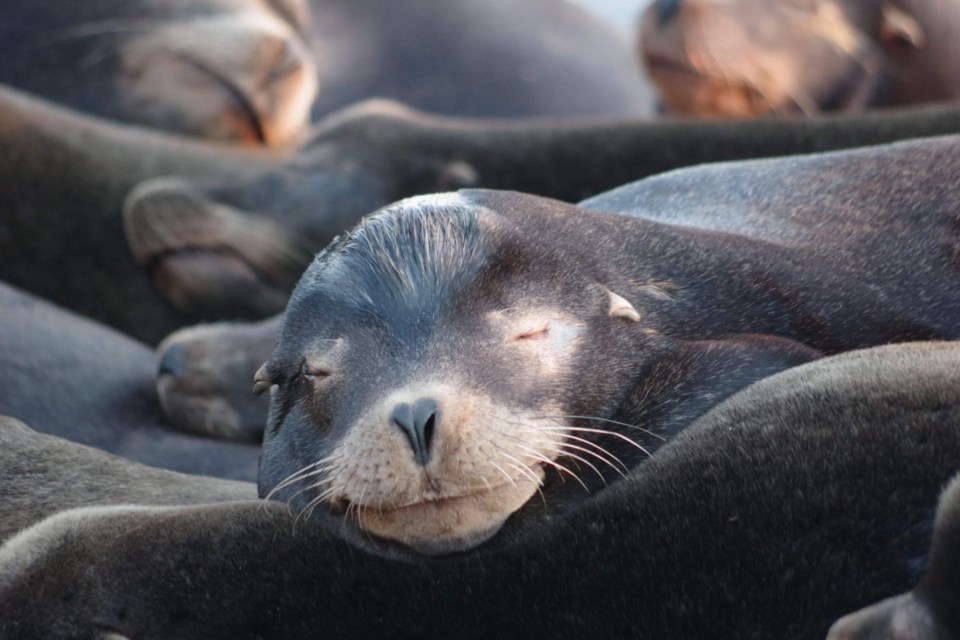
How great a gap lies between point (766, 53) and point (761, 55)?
2 cm

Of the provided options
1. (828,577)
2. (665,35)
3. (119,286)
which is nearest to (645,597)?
(828,577)

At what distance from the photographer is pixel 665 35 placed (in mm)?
6309

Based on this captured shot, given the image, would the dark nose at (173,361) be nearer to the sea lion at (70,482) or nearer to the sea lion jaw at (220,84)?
the sea lion at (70,482)

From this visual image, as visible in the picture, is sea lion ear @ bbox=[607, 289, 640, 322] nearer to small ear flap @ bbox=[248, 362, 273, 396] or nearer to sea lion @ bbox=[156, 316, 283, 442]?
small ear flap @ bbox=[248, 362, 273, 396]

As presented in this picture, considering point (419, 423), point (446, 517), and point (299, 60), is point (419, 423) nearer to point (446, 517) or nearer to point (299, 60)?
point (446, 517)

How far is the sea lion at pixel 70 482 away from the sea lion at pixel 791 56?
12.1 ft

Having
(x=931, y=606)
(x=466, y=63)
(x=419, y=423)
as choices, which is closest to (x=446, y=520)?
(x=419, y=423)

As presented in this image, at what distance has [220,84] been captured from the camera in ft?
21.4

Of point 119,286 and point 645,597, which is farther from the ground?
point 645,597

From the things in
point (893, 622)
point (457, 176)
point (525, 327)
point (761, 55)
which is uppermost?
point (893, 622)

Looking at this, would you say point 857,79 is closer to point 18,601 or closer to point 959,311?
point 959,311

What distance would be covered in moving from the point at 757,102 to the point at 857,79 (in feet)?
1.43

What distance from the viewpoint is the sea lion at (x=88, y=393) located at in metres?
3.80

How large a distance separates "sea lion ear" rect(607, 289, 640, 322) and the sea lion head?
3.59 meters
